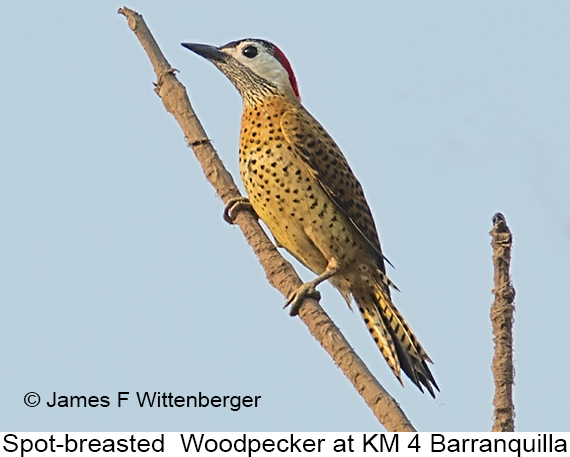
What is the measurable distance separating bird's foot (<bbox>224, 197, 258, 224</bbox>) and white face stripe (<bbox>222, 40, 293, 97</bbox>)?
4.41 ft

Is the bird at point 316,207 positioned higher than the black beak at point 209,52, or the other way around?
the black beak at point 209,52

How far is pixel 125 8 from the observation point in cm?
760

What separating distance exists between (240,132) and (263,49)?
796mm

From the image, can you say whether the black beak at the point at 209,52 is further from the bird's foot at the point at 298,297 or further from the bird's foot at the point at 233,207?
the bird's foot at the point at 298,297

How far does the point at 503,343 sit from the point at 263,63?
14.4 feet

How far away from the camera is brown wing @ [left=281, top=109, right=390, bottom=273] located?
8305 mm

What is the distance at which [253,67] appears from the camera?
8797 millimetres

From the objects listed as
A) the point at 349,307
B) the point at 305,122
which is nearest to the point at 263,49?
the point at 305,122

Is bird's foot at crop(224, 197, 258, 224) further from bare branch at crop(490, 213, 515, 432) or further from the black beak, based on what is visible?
bare branch at crop(490, 213, 515, 432)

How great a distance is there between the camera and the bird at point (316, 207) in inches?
319

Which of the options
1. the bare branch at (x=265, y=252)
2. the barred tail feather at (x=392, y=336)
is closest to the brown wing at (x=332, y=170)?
the barred tail feather at (x=392, y=336)

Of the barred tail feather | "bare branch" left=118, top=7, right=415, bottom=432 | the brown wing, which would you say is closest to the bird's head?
the brown wing

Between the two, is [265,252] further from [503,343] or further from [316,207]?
[503,343]
